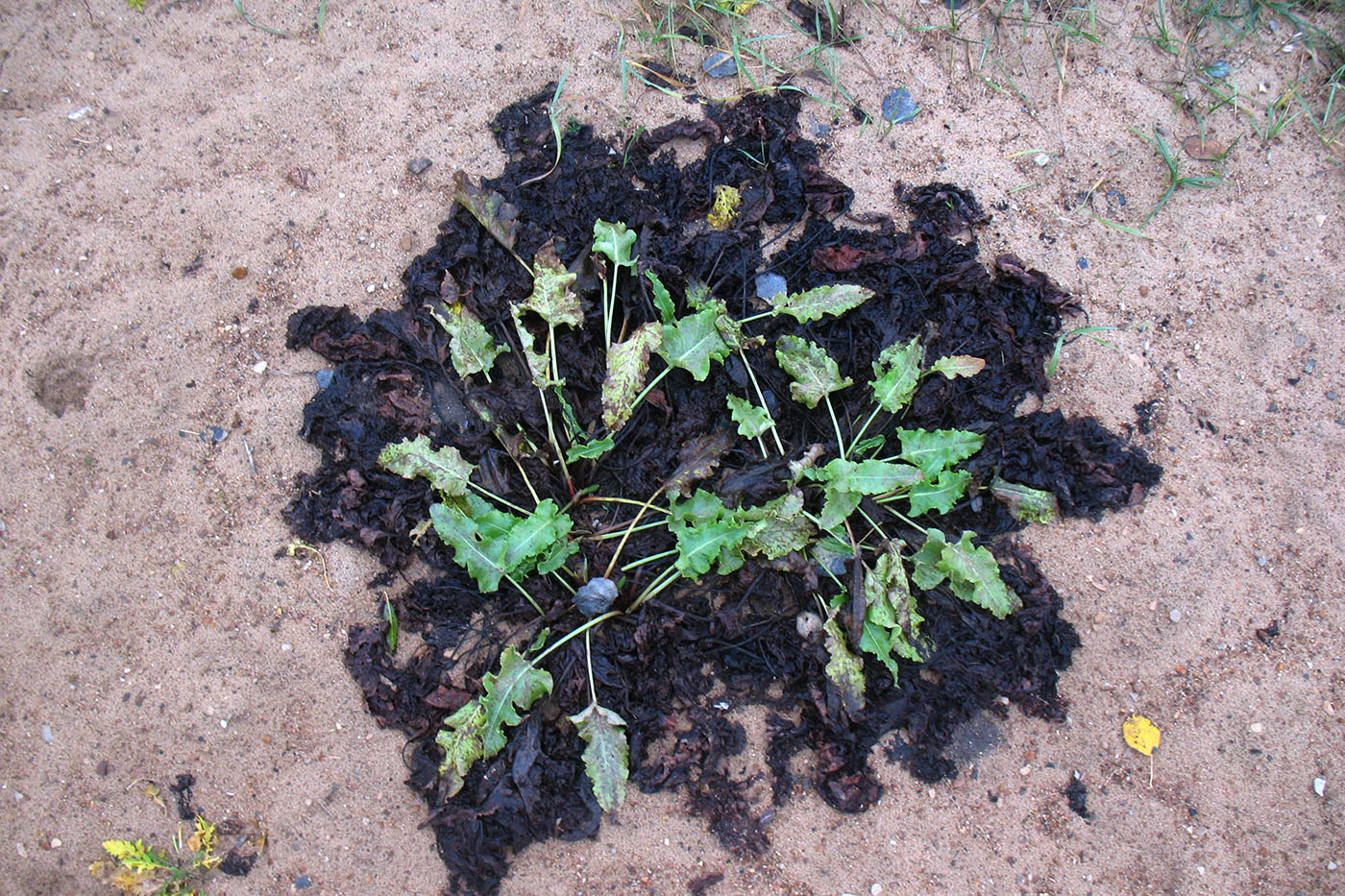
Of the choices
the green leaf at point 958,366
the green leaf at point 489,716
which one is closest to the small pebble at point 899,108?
the green leaf at point 958,366

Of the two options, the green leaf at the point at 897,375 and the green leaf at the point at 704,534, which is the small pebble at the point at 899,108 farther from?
the green leaf at the point at 704,534

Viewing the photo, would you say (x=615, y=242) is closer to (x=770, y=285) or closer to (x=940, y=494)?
(x=770, y=285)

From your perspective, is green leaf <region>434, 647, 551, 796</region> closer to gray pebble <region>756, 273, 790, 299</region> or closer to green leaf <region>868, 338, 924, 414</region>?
green leaf <region>868, 338, 924, 414</region>

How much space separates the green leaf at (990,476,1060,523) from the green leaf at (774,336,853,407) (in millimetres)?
698

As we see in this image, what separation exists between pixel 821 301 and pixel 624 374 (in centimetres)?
80

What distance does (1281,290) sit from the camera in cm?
308

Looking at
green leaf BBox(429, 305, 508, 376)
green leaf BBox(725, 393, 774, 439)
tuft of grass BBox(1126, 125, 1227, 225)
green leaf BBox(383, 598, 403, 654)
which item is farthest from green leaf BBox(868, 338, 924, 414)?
green leaf BBox(383, 598, 403, 654)

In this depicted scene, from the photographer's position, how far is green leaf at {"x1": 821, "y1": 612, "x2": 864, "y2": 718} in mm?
2625

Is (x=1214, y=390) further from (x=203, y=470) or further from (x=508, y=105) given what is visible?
(x=203, y=470)

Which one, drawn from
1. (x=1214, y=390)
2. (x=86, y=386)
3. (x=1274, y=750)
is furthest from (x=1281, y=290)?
A: (x=86, y=386)

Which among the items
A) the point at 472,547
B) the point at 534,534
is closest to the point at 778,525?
the point at 534,534

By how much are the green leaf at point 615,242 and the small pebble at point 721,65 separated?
93cm

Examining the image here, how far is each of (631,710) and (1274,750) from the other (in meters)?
2.37

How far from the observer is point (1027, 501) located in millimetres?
2771
